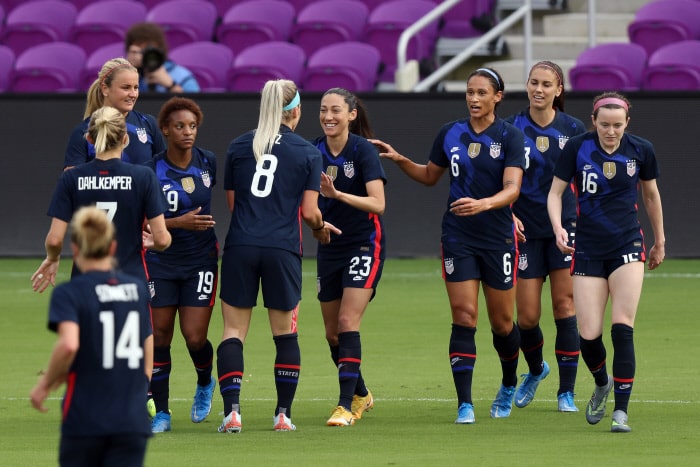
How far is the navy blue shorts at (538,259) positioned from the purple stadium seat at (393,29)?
34.9 feet

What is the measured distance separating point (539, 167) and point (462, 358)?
1.62 metres

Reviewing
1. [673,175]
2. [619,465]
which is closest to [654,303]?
[673,175]

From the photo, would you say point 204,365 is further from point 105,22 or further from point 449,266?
point 105,22

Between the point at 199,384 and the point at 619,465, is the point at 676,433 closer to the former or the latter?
the point at 619,465

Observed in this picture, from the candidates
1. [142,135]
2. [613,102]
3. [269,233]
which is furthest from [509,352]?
[142,135]

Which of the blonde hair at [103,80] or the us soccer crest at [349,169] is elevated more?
the blonde hair at [103,80]

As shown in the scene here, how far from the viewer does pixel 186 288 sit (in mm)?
8766

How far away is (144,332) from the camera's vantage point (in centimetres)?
568

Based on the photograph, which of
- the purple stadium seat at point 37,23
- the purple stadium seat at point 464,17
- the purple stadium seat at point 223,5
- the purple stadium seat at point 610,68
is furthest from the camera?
the purple stadium seat at point 223,5

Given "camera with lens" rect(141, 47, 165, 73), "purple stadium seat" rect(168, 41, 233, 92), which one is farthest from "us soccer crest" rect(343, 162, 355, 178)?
"purple stadium seat" rect(168, 41, 233, 92)

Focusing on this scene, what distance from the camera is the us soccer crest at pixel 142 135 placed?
9039mm

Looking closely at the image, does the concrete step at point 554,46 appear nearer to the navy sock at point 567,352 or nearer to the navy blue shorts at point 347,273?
the navy sock at point 567,352

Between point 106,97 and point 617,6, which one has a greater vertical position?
point 617,6

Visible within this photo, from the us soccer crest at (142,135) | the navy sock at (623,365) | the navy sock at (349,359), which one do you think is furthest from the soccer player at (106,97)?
the navy sock at (623,365)
